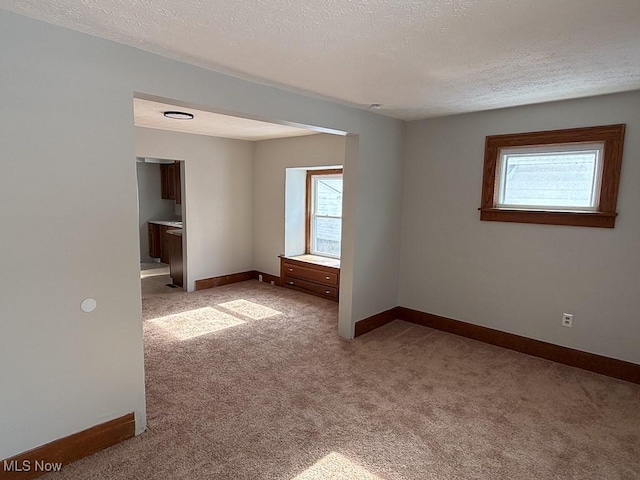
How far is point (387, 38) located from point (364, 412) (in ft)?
7.44

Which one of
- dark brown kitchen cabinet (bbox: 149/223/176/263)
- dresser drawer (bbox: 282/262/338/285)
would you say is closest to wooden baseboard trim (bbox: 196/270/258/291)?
dresser drawer (bbox: 282/262/338/285)

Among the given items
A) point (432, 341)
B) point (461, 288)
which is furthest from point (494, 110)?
point (432, 341)

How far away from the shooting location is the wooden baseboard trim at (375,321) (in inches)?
152

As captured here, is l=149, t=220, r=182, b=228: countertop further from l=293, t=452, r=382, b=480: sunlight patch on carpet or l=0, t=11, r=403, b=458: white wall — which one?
l=293, t=452, r=382, b=480: sunlight patch on carpet

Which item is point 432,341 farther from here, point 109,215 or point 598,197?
point 109,215

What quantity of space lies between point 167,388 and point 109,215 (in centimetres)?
143

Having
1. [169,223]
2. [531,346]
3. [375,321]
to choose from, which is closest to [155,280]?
[169,223]

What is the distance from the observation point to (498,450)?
85.1 inches

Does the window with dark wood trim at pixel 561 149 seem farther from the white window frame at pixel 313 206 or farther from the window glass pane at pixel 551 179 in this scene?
the white window frame at pixel 313 206

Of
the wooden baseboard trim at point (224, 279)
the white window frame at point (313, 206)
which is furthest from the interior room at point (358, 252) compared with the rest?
the white window frame at point (313, 206)

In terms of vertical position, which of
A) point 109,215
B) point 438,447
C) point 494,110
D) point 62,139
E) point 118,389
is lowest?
point 438,447

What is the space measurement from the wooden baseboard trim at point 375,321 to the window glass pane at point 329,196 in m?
1.75

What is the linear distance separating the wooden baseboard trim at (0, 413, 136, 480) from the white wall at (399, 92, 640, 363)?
10.1ft

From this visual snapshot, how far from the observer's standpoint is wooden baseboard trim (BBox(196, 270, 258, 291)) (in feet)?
18.0
